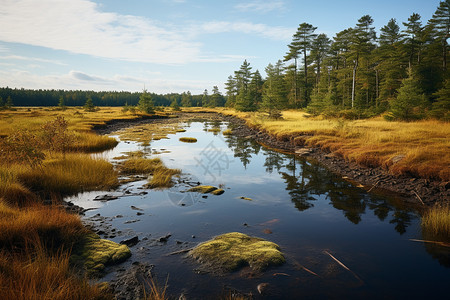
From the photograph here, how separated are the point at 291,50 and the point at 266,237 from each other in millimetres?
57793

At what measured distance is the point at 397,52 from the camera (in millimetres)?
38531

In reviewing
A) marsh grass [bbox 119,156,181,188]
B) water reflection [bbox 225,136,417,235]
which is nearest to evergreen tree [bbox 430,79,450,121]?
water reflection [bbox 225,136,417,235]

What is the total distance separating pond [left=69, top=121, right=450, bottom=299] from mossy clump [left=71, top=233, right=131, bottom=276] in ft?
0.94

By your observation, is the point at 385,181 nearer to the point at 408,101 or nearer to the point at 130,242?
the point at 130,242

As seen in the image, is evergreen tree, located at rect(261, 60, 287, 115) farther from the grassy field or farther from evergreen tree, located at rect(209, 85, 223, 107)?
evergreen tree, located at rect(209, 85, 223, 107)

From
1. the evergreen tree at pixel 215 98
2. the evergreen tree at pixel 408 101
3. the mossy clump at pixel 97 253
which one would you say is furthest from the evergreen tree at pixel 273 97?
the evergreen tree at pixel 215 98

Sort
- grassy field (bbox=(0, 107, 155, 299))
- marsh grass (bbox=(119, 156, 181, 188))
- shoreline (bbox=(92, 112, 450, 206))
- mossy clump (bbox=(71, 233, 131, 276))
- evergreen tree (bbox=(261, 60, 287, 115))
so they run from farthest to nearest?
1. evergreen tree (bbox=(261, 60, 287, 115))
2. marsh grass (bbox=(119, 156, 181, 188))
3. shoreline (bbox=(92, 112, 450, 206))
4. mossy clump (bbox=(71, 233, 131, 276))
5. grassy field (bbox=(0, 107, 155, 299))

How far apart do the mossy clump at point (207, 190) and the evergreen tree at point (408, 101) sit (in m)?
24.4

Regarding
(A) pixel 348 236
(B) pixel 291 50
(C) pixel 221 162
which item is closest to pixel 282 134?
(C) pixel 221 162

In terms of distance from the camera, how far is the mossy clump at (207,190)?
11.6 meters

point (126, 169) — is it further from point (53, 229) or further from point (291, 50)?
point (291, 50)

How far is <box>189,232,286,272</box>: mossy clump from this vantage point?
6086 millimetres

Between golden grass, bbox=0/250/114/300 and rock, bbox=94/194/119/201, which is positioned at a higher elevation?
golden grass, bbox=0/250/114/300

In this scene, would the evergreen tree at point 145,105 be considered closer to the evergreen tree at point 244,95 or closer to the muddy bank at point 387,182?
the evergreen tree at point 244,95
